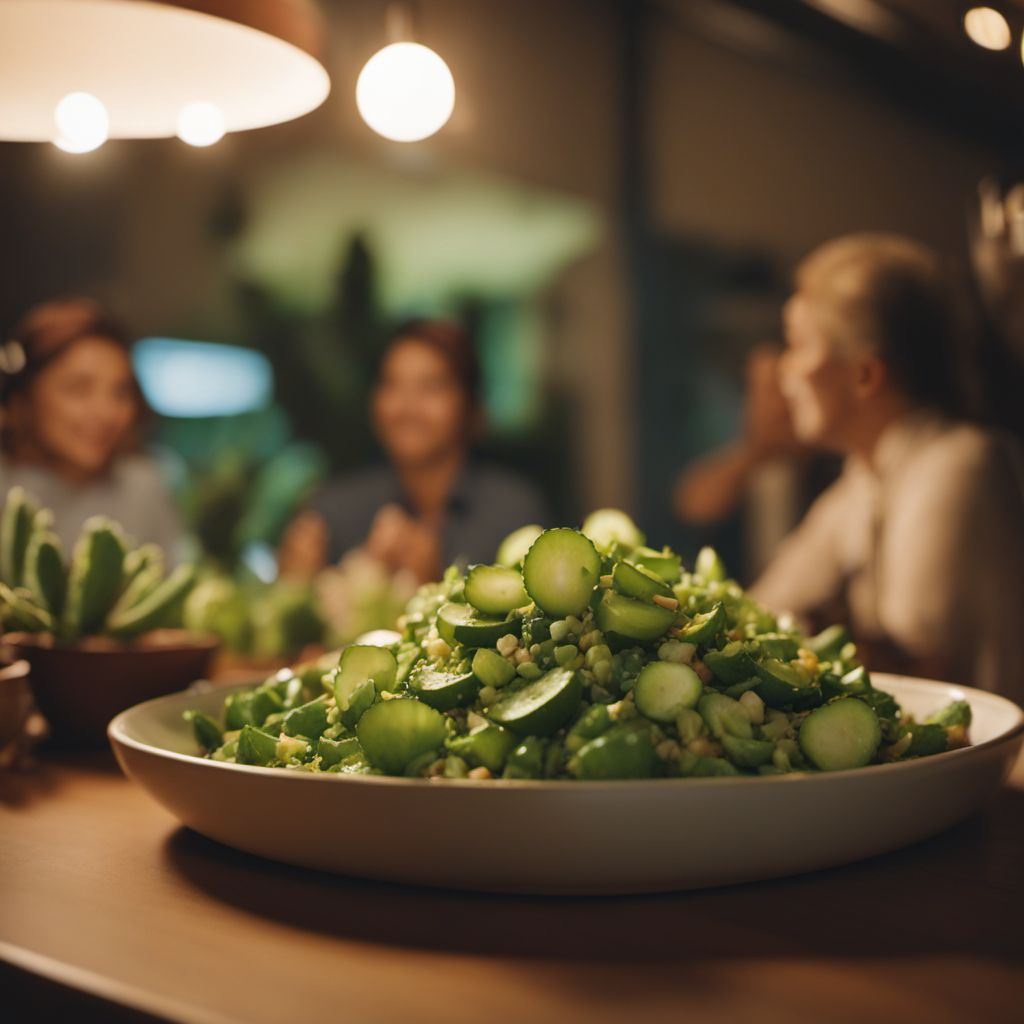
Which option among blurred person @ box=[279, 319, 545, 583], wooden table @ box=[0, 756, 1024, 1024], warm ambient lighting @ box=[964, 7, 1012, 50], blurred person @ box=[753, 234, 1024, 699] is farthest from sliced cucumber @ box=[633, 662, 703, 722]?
blurred person @ box=[279, 319, 545, 583]

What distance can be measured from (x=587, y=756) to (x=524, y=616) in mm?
139

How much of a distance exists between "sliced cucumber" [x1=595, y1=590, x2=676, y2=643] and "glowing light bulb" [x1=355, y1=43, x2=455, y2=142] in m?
0.90

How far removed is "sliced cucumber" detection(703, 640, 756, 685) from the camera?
0.66m

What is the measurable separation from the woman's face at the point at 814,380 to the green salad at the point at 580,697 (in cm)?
223

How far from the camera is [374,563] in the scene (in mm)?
4312

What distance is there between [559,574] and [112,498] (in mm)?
3446

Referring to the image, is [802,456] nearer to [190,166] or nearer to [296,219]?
[296,219]

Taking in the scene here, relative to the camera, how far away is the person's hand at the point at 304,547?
4.56 metres

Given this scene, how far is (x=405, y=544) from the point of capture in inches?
170

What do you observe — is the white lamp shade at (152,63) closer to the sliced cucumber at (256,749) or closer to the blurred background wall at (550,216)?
the sliced cucumber at (256,749)

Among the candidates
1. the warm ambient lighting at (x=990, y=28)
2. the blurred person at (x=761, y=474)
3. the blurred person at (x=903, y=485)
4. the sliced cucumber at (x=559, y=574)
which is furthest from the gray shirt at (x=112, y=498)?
the sliced cucumber at (x=559, y=574)

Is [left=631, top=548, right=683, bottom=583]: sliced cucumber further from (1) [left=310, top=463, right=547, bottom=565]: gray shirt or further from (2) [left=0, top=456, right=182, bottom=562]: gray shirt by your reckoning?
(1) [left=310, top=463, right=547, bottom=565]: gray shirt

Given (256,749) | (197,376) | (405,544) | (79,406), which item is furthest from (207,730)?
(197,376)

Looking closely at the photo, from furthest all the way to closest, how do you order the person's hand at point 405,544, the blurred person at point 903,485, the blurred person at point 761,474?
the person's hand at point 405,544 → the blurred person at point 761,474 → the blurred person at point 903,485
